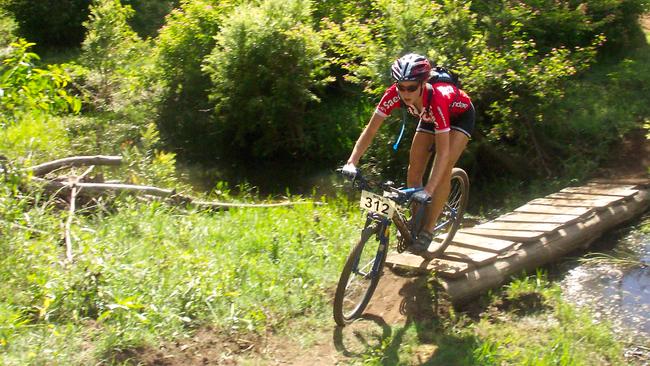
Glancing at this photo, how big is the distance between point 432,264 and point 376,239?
82 centimetres

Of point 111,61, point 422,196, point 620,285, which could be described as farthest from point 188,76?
point 620,285

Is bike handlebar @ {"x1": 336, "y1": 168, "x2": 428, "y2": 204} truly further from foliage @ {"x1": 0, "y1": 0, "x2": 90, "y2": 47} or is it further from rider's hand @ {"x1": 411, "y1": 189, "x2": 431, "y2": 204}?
foliage @ {"x1": 0, "y1": 0, "x2": 90, "y2": 47}

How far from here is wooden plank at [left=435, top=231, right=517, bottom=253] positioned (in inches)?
267

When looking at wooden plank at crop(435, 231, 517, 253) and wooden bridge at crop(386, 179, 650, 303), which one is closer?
wooden bridge at crop(386, 179, 650, 303)

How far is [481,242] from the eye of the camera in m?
7.01

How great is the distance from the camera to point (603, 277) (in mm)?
7008

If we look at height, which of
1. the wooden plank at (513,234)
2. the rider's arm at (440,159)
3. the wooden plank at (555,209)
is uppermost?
the rider's arm at (440,159)

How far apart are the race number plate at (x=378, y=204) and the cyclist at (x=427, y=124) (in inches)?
9.1

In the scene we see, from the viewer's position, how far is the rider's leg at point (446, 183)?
6285 millimetres

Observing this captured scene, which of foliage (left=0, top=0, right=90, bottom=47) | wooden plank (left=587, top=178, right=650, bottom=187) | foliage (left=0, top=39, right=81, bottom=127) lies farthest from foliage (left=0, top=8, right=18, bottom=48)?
wooden plank (left=587, top=178, right=650, bottom=187)

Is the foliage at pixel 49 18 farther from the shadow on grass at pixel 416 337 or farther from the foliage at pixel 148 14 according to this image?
the shadow on grass at pixel 416 337

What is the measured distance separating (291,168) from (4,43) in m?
5.51

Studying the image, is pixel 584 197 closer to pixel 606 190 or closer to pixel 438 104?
pixel 606 190

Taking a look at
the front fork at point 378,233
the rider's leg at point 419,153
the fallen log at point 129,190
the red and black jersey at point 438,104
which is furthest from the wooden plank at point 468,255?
the fallen log at point 129,190
